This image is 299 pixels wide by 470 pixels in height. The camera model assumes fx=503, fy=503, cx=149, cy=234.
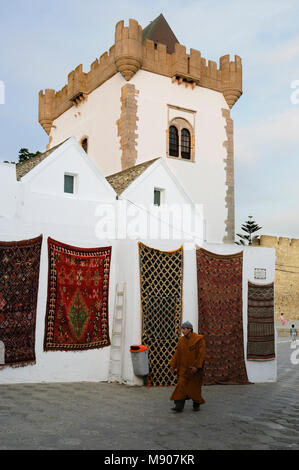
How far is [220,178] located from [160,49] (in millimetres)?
5596

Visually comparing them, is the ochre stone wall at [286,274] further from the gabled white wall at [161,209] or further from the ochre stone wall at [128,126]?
the gabled white wall at [161,209]

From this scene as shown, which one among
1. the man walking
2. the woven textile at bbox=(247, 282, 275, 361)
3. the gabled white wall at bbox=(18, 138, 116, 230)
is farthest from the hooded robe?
the woven textile at bbox=(247, 282, 275, 361)

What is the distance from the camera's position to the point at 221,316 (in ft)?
32.4

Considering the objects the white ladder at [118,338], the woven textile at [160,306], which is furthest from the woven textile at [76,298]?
the woven textile at [160,306]

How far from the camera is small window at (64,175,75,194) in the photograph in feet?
30.9

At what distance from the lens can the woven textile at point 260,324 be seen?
10398 mm

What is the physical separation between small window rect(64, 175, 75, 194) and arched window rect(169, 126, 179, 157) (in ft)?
34.3

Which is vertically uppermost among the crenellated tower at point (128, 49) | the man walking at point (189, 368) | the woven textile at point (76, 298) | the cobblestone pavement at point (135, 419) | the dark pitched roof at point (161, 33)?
the dark pitched roof at point (161, 33)

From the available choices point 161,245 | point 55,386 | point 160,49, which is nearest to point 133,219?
Answer: point 161,245

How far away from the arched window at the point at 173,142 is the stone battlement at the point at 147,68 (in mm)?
1966

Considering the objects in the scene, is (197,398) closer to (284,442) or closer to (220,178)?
(284,442)

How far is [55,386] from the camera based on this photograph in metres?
8.06

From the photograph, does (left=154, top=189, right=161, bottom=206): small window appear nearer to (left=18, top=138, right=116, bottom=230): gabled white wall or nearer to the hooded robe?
(left=18, top=138, right=116, bottom=230): gabled white wall

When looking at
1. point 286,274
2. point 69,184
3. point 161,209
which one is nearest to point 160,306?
point 161,209
